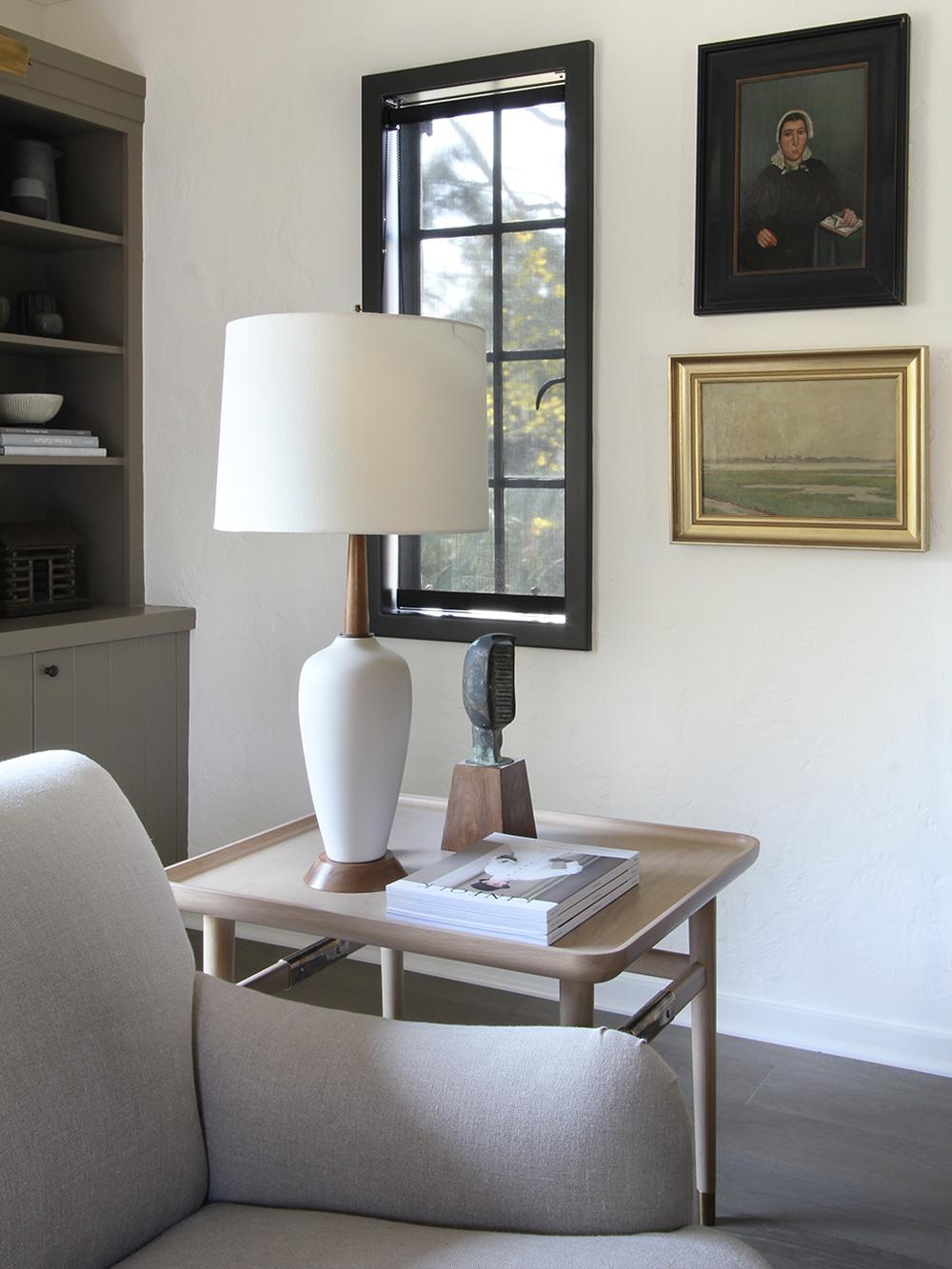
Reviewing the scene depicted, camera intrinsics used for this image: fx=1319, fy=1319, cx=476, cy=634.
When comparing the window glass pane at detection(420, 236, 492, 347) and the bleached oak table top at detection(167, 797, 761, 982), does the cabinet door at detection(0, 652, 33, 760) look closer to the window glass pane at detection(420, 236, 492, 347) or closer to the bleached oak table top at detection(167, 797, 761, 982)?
the bleached oak table top at detection(167, 797, 761, 982)

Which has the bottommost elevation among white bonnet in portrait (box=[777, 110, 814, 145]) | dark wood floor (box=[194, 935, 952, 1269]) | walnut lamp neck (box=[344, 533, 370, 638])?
dark wood floor (box=[194, 935, 952, 1269])

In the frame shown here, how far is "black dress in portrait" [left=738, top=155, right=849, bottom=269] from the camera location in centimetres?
256

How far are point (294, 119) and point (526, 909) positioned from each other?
2.21m

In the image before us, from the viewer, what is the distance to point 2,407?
3.18 metres

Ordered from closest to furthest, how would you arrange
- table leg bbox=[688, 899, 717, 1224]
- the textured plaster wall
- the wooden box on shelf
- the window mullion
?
table leg bbox=[688, 899, 717, 1224] → the window mullion → the wooden box on shelf → the textured plaster wall

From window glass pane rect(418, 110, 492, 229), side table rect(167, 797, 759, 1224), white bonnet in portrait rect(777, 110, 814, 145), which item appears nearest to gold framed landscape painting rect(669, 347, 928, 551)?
white bonnet in portrait rect(777, 110, 814, 145)

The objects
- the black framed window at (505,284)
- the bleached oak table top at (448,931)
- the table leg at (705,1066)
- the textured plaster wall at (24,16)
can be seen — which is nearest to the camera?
the bleached oak table top at (448,931)

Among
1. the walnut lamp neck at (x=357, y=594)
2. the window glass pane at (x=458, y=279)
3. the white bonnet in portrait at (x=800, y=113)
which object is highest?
the white bonnet in portrait at (x=800, y=113)

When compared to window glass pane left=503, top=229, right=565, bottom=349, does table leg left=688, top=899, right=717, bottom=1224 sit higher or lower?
lower

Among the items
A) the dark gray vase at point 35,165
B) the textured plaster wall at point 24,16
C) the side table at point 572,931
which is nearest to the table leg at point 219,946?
the side table at point 572,931

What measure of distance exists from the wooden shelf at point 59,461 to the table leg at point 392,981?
58.9 inches

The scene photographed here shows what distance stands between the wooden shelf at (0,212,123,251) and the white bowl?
386mm

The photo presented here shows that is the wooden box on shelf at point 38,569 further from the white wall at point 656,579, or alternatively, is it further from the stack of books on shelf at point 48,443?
the white wall at point 656,579

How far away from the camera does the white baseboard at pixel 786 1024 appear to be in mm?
2625
